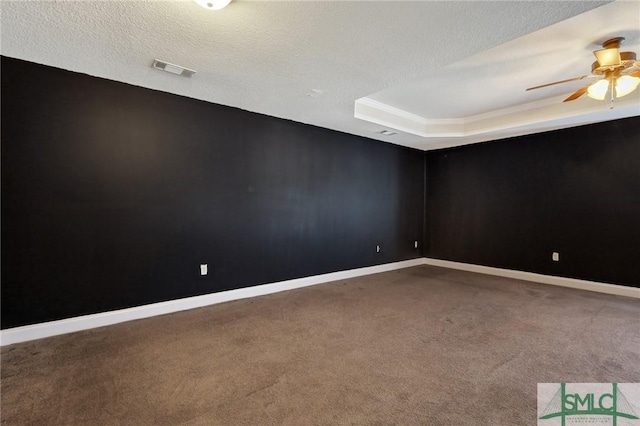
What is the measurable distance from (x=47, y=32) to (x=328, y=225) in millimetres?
3714

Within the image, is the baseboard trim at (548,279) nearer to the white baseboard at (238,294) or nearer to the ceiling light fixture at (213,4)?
the white baseboard at (238,294)

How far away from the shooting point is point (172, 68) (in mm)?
2699

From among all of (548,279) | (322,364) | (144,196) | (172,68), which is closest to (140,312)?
(144,196)

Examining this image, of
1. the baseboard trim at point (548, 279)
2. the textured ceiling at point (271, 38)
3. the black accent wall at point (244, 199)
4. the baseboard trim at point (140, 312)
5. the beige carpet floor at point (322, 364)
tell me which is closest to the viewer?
the beige carpet floor at point (322, 364)

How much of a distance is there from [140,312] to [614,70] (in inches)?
204

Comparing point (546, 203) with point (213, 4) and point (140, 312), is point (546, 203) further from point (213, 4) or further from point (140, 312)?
point (140, 312)

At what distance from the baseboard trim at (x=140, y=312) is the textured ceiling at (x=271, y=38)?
2.32 metres

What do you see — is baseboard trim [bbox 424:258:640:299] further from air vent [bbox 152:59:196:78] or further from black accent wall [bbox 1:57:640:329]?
air vent [bbox 152:59:196:78]

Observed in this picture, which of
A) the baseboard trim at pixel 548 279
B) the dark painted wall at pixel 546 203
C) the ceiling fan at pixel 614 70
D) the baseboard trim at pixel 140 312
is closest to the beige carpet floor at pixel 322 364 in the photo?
the baseboard trim at pixel 140 312

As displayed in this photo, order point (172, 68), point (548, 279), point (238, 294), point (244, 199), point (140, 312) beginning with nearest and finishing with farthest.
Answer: point (172, 68) → point (140, 312) → point (238, 294) → point (244, 199) → point (548, 279)

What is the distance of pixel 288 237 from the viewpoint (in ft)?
14.1

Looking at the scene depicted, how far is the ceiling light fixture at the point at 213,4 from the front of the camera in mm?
1749

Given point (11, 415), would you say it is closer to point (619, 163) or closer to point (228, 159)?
point (228, 159)

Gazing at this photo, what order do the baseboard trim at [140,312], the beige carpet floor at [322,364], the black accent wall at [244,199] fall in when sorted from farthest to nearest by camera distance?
the black accent wall at [244,199] < the baseboard trim at [140,312] < the beige carpet floor at [322,364]
